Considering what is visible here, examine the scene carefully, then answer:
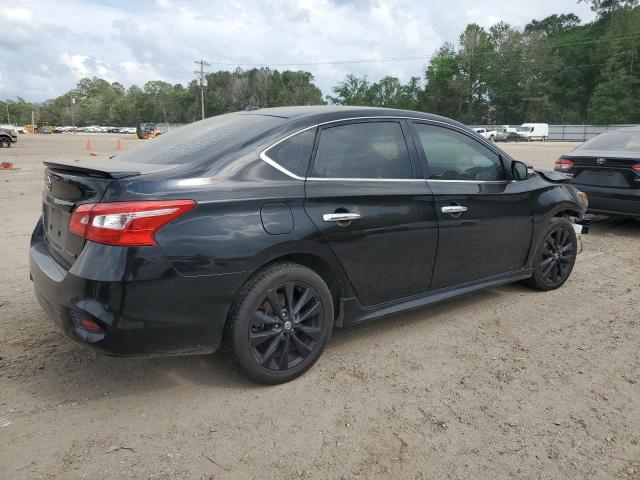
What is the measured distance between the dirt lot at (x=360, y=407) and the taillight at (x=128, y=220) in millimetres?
962

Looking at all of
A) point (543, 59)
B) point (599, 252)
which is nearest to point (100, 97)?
point (543, 59)

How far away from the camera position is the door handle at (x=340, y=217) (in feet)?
10.4

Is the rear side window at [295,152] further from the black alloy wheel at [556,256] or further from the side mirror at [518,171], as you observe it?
the black alloy wheel at [556,256]

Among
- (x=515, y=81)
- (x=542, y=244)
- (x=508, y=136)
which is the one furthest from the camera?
(x=515, y=81)

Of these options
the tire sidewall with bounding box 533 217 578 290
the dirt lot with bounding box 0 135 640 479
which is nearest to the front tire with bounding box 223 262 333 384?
the dirt lot with bounding box 0 135 640 479

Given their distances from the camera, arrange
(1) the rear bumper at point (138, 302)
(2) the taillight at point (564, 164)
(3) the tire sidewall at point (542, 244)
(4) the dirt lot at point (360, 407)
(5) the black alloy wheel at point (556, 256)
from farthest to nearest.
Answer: (2) the taillight at point (564, 164)
(5) the black alloy wheel at point (556, 256)
(3) the tire sidewall at point (542, 244)
(1) the rear bumper at point (138, 302)
(4) the dirt lot at point (360, 407)

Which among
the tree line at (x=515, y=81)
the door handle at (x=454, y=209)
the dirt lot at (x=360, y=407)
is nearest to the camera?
the dirt lot at (x=360, y=407)

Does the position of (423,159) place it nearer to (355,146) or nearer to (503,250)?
(355,146)

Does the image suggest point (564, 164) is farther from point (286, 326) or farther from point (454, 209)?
point (286, 326)

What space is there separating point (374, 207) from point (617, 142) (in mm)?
5942

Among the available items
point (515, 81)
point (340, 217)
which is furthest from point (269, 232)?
point (515, 81)

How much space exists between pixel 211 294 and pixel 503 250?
2.55m

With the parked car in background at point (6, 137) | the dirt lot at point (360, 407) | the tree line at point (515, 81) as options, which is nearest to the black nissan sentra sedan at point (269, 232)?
the dirt lot at point (360, 407)

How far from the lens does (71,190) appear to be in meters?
2.92
